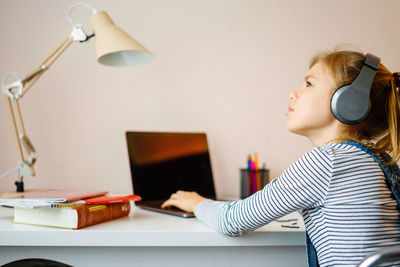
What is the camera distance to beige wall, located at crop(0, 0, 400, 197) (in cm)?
130

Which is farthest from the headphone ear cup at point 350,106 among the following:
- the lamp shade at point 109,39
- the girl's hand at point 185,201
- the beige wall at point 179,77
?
the beige wall at point 179,77

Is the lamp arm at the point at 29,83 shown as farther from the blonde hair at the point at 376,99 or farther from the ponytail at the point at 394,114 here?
the ponytail at the point at 394,114

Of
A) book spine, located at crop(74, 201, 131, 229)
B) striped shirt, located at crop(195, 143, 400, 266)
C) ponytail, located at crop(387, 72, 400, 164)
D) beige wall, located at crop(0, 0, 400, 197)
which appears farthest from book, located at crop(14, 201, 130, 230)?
ponytail, located at crop(387, 72, 400, 164)

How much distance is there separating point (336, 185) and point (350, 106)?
0.19 meters

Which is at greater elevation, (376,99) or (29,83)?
(29,83)

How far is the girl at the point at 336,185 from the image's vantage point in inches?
26.5

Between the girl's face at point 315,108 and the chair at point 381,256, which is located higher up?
the girl's face at point 315,108

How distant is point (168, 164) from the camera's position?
49.2 inches

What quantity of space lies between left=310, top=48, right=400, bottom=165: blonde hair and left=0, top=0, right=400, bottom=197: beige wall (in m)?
0.59

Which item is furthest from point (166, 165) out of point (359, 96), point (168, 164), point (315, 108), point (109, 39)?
point (359, 96)

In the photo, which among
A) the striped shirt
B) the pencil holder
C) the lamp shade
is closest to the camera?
the striped shirt

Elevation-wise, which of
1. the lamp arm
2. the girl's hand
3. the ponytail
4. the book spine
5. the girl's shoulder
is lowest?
the girl's hand

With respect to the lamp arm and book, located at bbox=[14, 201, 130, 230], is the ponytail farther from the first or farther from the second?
the lamp arm

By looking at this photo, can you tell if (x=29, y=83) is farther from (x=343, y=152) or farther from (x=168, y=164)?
(x=343, y=152)
